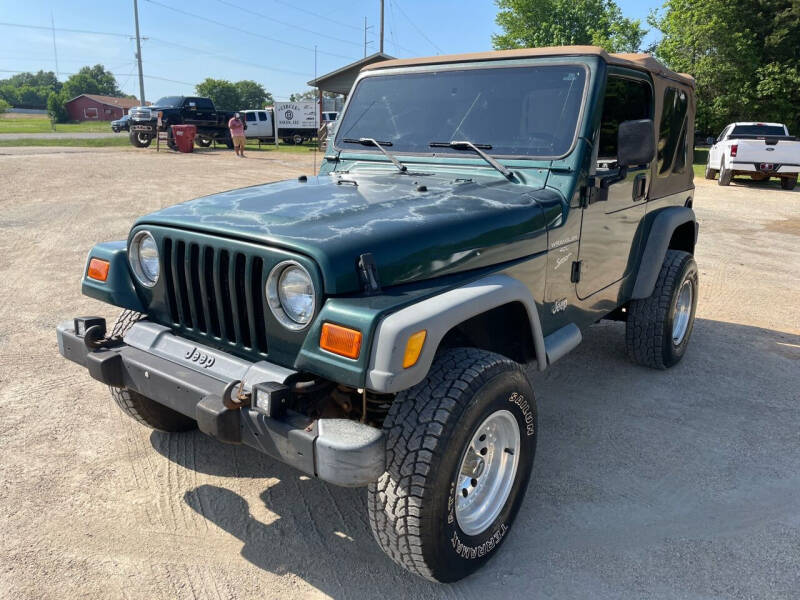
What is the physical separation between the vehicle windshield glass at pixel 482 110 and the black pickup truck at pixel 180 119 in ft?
76.4

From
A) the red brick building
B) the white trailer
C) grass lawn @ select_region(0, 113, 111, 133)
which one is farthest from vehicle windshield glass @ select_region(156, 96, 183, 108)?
the red brick building

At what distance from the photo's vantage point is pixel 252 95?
114375 millimetres

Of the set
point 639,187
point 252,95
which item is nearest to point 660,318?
point 639,187

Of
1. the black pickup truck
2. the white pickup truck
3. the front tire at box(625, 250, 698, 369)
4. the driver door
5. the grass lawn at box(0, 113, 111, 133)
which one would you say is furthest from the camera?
the grass lawn at box(0, 113, 111, 133)

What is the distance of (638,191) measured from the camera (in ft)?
13.0

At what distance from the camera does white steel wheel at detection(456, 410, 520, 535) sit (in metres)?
2.61

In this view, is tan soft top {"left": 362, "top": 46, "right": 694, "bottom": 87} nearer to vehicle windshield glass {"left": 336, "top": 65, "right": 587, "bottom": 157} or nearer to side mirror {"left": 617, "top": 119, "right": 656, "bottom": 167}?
vehicle windshield glass {"left": 336, "top": 65, "right": 587, "bottom": 157}

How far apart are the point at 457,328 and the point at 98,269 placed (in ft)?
5.75

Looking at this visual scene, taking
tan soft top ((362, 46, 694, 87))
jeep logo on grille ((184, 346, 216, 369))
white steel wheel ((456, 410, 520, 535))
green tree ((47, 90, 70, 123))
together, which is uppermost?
green tree ((47, 90, 70, 123))

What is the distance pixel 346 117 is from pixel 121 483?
2481 millimetres

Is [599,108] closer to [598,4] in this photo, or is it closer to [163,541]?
[163,541]

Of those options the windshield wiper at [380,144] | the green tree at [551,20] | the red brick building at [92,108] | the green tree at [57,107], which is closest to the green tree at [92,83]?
the red brick building at [92,108]

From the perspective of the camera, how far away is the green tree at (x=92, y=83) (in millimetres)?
109812

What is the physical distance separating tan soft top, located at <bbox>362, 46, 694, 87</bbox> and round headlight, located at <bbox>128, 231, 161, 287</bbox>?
1962mm
